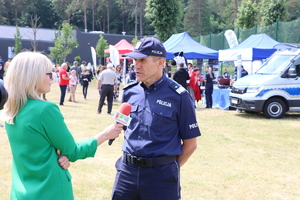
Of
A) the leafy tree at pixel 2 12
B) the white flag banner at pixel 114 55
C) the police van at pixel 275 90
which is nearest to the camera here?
the police van at pixel 275 90

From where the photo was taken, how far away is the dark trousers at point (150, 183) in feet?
8.71

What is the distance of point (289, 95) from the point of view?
476 inches

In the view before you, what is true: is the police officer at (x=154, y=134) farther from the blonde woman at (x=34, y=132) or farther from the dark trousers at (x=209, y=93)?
the dark trousers at (x=209, y=93)

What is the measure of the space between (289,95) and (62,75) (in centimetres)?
946

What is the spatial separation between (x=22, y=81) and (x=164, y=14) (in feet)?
116

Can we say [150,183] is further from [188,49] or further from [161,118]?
[188,49]

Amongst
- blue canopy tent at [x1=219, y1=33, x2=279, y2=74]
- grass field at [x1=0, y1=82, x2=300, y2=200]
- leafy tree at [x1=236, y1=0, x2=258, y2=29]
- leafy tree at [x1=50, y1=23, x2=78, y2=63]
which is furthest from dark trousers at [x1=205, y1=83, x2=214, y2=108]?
leafy tree at [x1=50, y1=23, x2=78, y2=63]

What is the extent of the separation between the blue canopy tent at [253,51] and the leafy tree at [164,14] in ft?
62.7

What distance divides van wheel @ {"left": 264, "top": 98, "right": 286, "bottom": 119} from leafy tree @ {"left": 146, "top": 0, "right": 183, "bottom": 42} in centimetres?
2555

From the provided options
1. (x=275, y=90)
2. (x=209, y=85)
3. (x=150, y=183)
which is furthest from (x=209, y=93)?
(x=150, y=183)


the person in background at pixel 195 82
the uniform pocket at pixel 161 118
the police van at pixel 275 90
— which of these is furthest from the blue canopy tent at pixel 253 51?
the uniform pocket at pixel 161 118

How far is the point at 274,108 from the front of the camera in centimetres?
1230

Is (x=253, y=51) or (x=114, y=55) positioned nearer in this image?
(x=253, y=51)

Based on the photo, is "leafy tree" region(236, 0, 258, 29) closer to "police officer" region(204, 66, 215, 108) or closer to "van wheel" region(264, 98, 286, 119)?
"police officer" region(204, 66, 215, 108)
